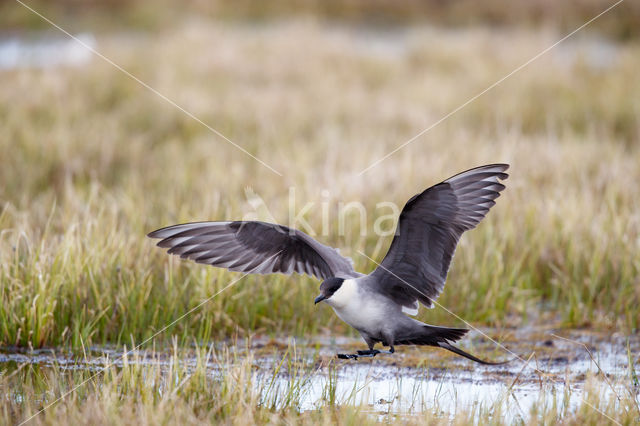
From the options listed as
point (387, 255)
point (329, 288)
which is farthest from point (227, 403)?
point (387, 255)

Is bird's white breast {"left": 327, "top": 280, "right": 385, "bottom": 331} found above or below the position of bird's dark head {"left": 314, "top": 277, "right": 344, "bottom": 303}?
below

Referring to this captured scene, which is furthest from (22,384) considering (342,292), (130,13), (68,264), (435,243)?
(130,13)

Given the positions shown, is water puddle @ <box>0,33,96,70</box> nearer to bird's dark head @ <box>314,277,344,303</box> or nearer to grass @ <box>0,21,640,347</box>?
grass @ <box>0,21,640,347</box>

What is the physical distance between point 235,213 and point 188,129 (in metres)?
3.32

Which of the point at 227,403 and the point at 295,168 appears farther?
the point at 295,168

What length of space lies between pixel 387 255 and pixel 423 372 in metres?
0.83

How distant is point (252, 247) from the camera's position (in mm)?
4023

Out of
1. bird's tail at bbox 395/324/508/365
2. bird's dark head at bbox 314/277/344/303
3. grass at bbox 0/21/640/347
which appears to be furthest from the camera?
grass at bbox 0/21/640/347

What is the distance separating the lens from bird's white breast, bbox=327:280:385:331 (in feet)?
12.0

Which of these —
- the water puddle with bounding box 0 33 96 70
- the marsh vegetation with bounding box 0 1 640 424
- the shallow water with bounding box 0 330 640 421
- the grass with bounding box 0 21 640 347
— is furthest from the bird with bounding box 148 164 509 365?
the water puddle with bounding box 0 33 96 70

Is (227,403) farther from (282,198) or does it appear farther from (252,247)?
(282,198)

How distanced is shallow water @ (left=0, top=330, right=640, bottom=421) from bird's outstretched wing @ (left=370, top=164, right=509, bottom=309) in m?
0.50

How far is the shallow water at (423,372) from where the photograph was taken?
369 centimetres

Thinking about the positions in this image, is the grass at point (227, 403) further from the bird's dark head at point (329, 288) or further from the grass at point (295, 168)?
the grass at point (295, 168)
